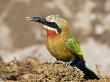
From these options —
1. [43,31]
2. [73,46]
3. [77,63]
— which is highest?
[73,46]

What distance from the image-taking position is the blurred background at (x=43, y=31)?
2373cm

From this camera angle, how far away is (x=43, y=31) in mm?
25219

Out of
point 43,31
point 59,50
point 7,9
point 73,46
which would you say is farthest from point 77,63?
point 7,9

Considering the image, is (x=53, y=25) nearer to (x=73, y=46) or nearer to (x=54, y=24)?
(x=54, y=24)

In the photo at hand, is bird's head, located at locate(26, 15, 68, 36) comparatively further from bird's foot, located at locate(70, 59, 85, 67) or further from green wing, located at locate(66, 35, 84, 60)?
bird's foot, located at locate(70, 59, 85, 67)

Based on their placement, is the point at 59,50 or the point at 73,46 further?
the point at 73,46

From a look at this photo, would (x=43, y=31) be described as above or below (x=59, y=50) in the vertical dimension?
below

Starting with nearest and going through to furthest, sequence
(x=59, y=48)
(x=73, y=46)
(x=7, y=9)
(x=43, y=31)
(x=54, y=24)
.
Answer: (x=59, y=48)
(x=54, y=24)
(x=73, y=46)
(x=43, y=31)
(x=7, y=9)

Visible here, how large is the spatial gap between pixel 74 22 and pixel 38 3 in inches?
78.1

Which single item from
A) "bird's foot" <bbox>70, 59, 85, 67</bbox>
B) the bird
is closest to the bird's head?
the bird

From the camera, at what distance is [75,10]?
87.7 feet

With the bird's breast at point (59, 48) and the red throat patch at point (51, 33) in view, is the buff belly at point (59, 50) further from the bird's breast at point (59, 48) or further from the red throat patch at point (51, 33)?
the red throat patch at point (51, 33)

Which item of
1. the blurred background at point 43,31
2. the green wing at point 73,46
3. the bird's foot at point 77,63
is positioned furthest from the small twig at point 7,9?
the green wing at point 73,46

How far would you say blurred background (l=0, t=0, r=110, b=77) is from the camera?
23734 mm
